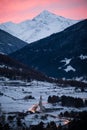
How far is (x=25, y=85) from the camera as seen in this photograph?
179000 mm

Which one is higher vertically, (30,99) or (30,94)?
(30,94)

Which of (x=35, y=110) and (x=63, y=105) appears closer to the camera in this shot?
(x=35, y=110)

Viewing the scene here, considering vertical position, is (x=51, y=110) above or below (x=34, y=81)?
below

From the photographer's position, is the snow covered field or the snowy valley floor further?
the snow covered field

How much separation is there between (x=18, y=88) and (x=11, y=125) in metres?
75.8

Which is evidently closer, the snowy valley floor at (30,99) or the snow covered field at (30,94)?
the snowy valley floor at (30,99)

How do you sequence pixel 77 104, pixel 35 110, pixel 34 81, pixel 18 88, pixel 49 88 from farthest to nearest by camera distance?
pixel 34 81
pixel 49 88
pixel 18 88
pixel 77 104
pixel 35 110

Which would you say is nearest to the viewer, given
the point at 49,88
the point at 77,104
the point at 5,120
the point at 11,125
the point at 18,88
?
the point at 11,125

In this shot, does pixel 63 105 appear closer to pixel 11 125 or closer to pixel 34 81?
Answer: pixel 11 125

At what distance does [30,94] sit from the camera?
156625 mm

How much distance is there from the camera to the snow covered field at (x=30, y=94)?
112094 millimetres

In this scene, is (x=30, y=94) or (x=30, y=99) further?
(x=30, y=94)

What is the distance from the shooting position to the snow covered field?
368 feet

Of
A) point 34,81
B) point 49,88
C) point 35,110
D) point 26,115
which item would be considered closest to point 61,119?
point 26,115
